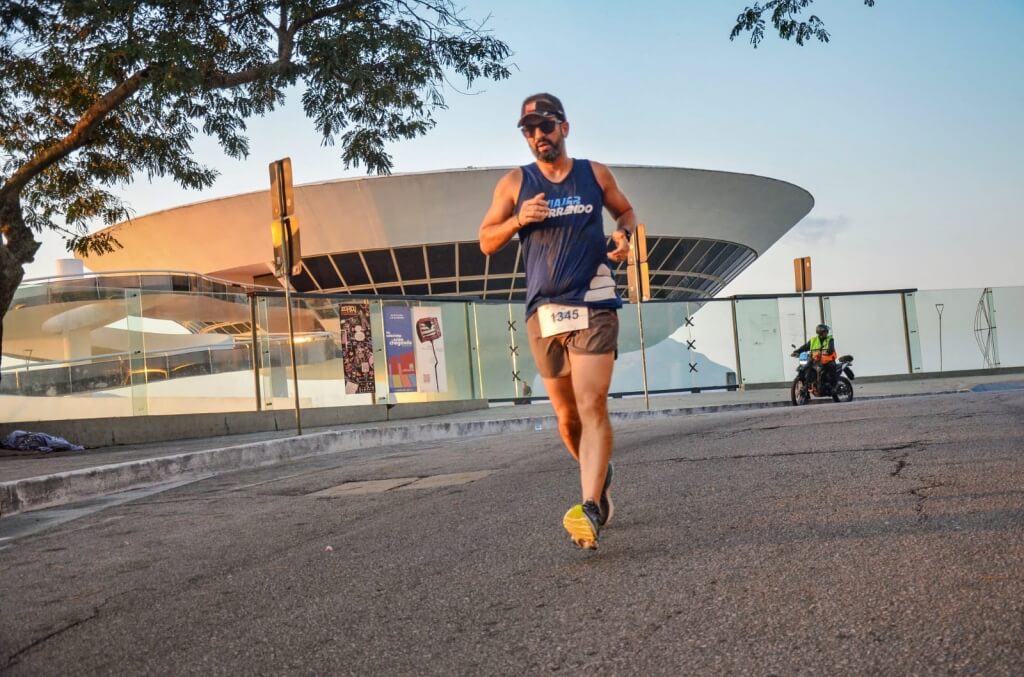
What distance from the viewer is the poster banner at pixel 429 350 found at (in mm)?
19672

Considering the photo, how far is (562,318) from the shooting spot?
168 inches

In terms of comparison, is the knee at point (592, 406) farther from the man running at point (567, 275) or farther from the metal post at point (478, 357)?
the metal post at point (478, 357)

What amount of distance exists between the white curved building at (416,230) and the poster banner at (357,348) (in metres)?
16.8

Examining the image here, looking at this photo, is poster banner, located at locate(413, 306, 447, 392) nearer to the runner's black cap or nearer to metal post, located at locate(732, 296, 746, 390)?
metal post, located at locate(732, 296, 746, 390)

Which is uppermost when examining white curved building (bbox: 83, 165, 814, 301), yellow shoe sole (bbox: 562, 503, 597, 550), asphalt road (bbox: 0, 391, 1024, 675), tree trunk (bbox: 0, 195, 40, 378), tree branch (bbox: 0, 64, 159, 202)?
white curved building (bbox: 83, 165, 814, 301)

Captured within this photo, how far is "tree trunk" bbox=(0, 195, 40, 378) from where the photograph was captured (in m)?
13.3

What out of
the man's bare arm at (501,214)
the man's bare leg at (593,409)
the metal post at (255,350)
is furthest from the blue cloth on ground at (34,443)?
the man's bare leg at (593,409)

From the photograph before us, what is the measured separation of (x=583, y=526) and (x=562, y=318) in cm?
86

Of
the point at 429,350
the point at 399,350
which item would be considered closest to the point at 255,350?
the point at 399,350

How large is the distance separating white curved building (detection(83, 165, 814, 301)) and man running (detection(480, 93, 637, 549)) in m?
30.9

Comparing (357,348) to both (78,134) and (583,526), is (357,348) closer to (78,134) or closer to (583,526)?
(78,134)

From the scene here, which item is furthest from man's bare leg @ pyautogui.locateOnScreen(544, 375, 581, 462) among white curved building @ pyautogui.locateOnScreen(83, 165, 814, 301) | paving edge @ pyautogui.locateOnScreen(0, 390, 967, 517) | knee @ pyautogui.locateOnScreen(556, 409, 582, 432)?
white curved building @ pyautogui.locateOnScreen(83, 165, 814, 301)

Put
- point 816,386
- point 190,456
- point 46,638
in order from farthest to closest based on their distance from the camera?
1. point 816,386
2. point 190,456
3. point 46,638

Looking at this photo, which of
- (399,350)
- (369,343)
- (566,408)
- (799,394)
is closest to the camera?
(566,408)
